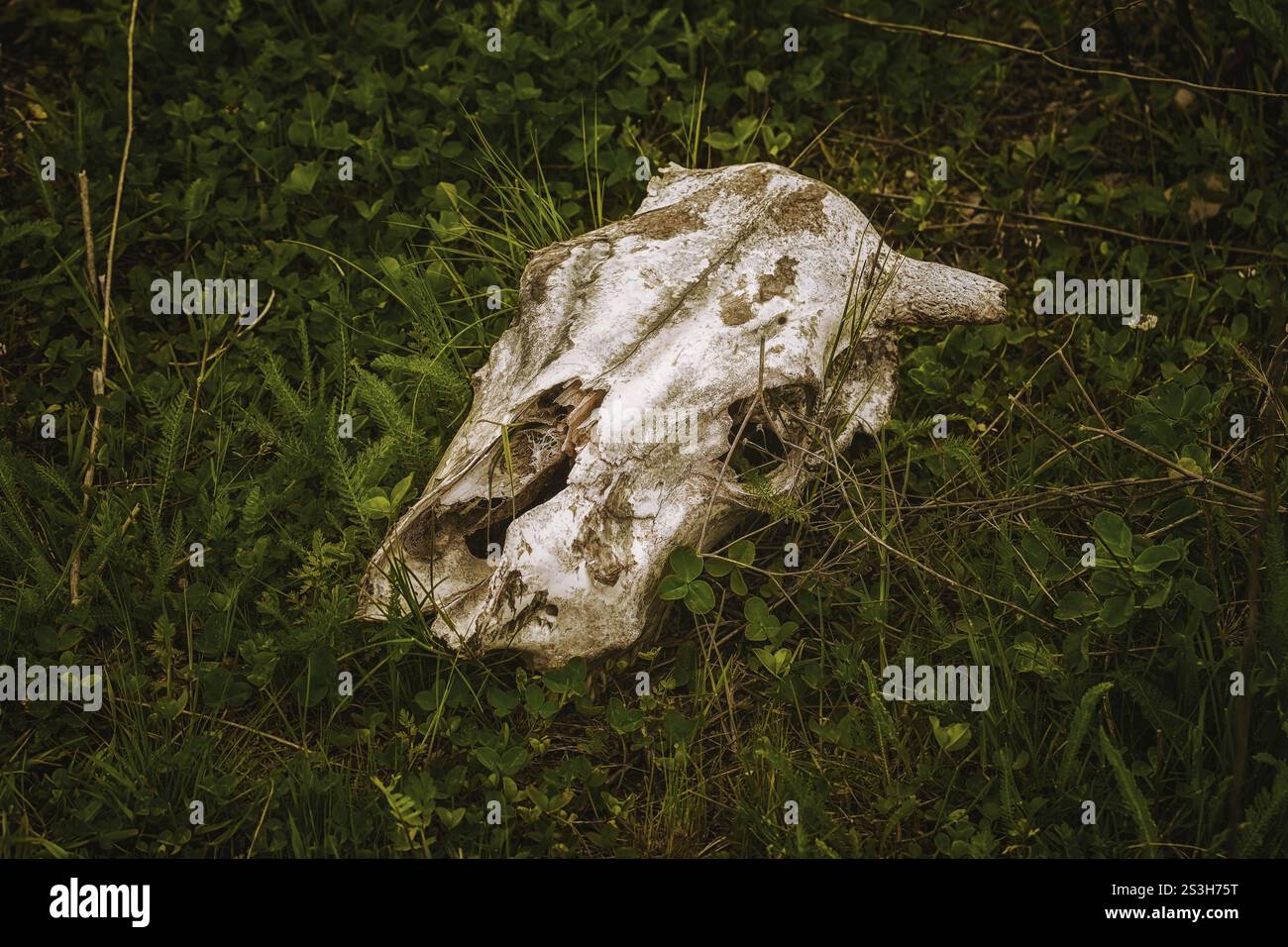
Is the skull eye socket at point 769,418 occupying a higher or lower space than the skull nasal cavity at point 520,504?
higher

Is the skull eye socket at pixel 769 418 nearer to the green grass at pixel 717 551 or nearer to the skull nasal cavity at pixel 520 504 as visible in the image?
the green grass at pixel 717 551

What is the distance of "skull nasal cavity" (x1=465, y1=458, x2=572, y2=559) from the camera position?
300 cm

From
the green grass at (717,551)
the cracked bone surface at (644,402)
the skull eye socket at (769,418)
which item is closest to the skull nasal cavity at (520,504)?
the cracked bone surface at (644,402)

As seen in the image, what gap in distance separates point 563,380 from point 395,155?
1837 mm

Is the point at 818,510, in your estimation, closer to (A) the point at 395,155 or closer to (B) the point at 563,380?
(B) the point at 563,380

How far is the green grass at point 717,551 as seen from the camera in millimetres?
2842

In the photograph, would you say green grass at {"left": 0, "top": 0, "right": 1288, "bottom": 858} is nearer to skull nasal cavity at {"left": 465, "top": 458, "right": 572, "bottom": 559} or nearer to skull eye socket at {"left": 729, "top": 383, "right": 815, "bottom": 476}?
skull eye socket at {"left": 729, "top": 383, "right": 815, "bottom": 476}

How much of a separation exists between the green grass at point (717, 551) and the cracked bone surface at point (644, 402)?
198mm

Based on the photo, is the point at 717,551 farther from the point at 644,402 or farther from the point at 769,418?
the point at 644,402

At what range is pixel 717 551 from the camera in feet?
10.5

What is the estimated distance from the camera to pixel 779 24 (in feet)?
15.1

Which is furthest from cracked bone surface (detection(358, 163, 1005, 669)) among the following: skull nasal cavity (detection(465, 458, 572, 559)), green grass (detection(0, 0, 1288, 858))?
green grass (detection(0, 0, 1288, 858))

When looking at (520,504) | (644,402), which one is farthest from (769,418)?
(520,504)

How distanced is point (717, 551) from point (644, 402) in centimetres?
57
